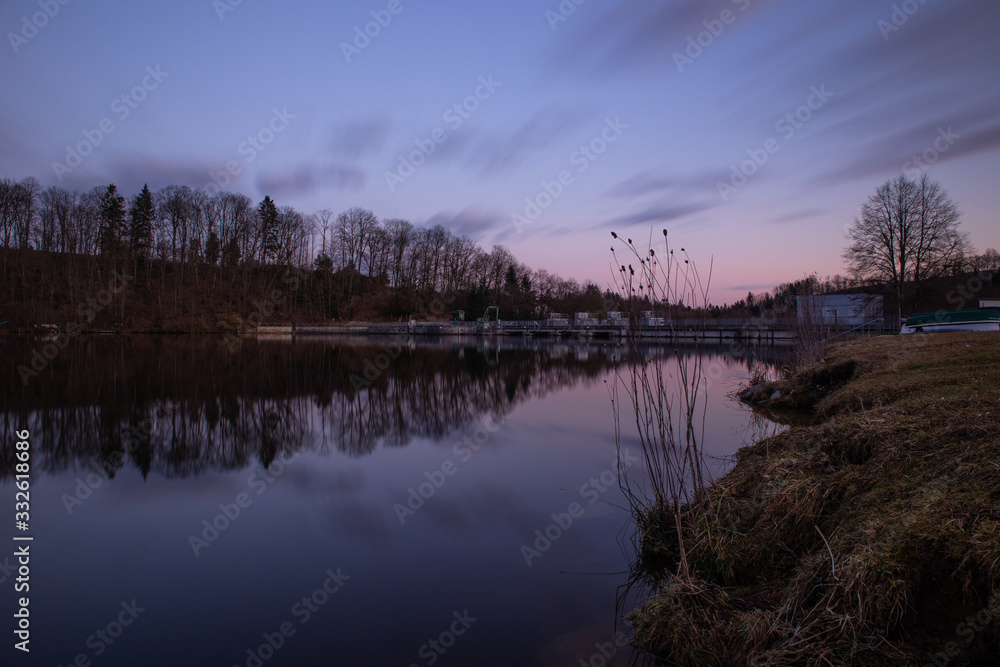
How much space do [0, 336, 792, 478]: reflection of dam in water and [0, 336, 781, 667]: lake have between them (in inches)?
3.6

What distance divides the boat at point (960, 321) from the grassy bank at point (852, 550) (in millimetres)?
16917

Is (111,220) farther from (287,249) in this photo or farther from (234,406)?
(234,406)

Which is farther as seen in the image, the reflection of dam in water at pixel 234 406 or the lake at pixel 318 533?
the reflection of dam in water at pixel 234 406

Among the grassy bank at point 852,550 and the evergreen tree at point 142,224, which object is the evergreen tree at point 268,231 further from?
the grassy bank at point 852,550

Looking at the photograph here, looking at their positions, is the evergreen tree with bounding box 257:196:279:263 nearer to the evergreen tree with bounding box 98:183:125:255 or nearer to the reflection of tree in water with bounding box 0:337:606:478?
the evergreen tree with bounding box 98:183:125:255

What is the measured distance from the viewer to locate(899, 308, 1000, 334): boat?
18.8 metres

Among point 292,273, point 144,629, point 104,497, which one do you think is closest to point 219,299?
point 292,273

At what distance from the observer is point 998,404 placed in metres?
4.97

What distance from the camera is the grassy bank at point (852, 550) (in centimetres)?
285

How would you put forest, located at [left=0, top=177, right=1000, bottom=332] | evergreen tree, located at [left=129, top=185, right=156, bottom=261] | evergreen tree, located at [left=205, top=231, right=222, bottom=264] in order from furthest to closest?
evergreen tree, located at [left=205, top=231, right=222, bottom=264]
evergreen tree, located at [left=129, top=185, right=156, bottom=261]
forest, located at [left=0, top=177, right=1000, bottom=332]

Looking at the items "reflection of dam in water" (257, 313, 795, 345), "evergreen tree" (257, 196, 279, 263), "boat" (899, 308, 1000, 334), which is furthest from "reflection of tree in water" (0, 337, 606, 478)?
"evergreen tree" (257, 196, 279, 263)

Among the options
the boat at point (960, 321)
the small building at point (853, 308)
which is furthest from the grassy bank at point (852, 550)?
the small building at point (853, 308)

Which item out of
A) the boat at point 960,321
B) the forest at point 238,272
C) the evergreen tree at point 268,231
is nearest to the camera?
the boat at point 960,321

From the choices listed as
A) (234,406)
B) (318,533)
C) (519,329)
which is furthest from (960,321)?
(519,329)
